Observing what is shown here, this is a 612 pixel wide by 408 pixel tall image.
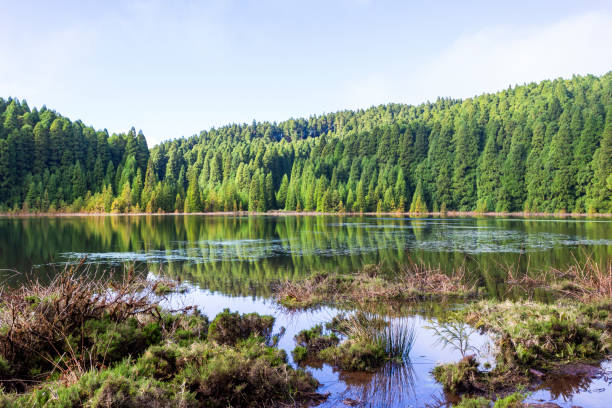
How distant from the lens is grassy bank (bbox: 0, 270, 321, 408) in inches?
215

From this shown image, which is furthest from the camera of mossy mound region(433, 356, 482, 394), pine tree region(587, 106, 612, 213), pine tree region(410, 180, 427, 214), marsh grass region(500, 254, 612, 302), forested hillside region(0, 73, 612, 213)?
pine tree region(410, 180, 427, 214)

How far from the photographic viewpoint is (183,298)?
14.6 metres

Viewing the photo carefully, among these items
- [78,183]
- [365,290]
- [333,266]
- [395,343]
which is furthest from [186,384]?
[78,183]

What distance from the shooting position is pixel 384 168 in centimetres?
12062

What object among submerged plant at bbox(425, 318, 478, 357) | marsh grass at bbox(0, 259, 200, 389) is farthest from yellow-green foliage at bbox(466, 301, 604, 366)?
marsh grass at bbox(0, 259, 200, 389)

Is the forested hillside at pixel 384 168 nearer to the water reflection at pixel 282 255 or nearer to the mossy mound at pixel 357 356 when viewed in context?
the water reflection at pixel 282 255

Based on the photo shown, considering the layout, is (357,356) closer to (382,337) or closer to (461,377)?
(382,337)

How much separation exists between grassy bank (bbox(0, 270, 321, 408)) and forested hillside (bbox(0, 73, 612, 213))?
85923mm

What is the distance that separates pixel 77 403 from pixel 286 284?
10.0m

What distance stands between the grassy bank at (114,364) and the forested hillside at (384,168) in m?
85.9

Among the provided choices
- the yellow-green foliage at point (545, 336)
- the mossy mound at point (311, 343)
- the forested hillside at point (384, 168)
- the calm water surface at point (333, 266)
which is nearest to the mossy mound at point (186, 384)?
the calm water surface at point (333, 266)

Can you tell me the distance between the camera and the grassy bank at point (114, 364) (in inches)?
215

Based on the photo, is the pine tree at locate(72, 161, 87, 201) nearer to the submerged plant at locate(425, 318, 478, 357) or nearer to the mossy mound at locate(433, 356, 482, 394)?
the submerged plant at locate(425, 318, 478, 357)

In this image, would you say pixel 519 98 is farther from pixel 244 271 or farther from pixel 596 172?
pixel 244 271
